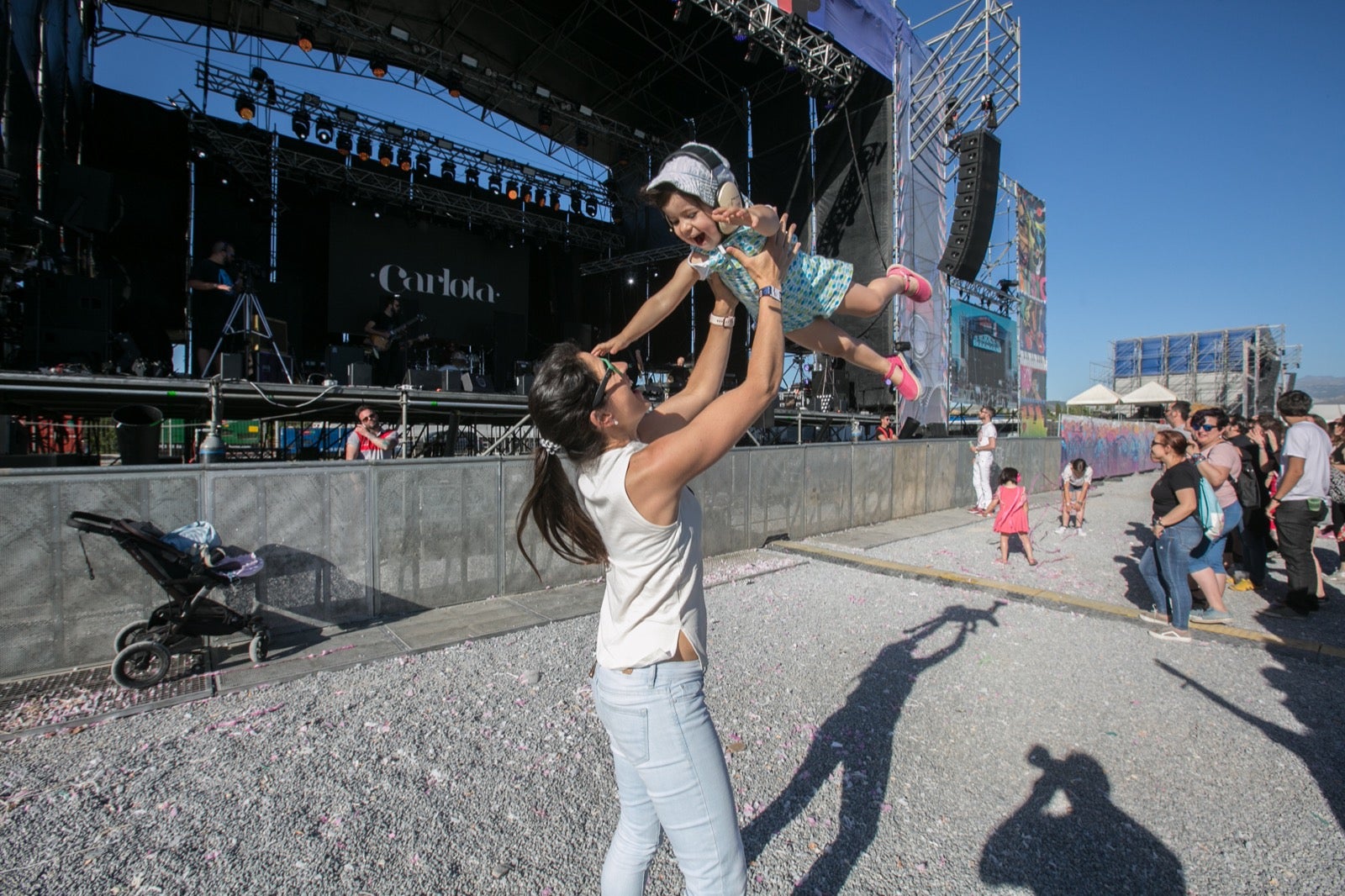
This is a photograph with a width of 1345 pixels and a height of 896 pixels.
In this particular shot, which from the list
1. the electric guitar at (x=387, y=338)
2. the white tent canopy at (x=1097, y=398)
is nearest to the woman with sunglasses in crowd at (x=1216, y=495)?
the electric guitar at (x=387, y=338)

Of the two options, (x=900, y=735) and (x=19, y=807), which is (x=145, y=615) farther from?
(x=900, y=735)

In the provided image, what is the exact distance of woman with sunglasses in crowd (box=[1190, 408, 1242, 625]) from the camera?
523 cm

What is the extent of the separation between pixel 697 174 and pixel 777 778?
2.78m

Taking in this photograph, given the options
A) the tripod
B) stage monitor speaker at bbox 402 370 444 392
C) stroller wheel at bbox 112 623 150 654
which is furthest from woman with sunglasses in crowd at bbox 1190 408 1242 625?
the tripod

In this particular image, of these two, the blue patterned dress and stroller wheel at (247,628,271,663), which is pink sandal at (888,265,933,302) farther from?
stroller wheel at (247,628,271,663)

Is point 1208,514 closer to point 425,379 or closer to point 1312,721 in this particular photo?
point 1312,721

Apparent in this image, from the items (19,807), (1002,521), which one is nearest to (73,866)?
(19,807)

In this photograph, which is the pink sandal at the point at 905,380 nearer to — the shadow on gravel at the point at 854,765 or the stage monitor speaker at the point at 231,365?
the shadow on gravel at the point at 854,765

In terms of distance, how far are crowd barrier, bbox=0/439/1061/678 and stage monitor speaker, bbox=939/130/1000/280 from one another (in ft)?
29.3

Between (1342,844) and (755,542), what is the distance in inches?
259

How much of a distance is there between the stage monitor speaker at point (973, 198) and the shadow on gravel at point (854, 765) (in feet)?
36.2

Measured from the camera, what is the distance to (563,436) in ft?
5.41

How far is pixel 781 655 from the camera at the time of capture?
4703 mm

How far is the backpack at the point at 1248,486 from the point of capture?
677cm
